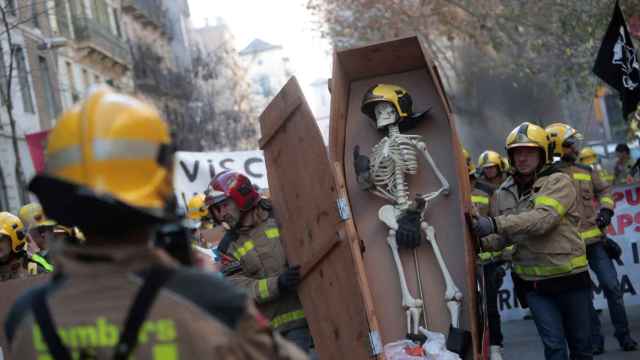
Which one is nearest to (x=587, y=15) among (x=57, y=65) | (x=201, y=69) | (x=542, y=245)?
(x=542, y=245)

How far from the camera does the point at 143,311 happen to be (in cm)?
249

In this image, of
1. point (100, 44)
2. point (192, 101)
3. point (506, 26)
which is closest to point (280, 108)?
point (506, 26)

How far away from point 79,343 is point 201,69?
55.0 metres

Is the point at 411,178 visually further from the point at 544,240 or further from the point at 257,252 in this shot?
the point at 257,252

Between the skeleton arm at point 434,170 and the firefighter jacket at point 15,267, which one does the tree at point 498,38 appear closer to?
the skeleton arm at point 434,170

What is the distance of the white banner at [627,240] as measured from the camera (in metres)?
11.3

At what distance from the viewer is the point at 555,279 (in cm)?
674

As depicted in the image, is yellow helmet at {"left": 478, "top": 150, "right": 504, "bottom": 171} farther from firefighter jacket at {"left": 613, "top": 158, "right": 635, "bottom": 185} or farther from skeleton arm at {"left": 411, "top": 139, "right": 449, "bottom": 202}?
firefighter jacket at {"left": 613, "top": 158, "right": 635, "bottom": 185}

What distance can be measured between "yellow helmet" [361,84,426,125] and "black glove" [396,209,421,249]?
2.52 ft

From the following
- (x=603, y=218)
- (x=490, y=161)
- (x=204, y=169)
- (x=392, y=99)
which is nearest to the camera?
(x=392, y=99)

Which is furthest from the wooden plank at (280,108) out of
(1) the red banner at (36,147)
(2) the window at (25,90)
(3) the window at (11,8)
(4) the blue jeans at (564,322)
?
(2) the window at (25,90)

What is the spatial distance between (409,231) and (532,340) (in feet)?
13.0

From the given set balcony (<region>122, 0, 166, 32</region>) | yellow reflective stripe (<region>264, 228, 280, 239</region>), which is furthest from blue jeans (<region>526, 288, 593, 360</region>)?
balcony (<region>122, 0, 166, 32</region>)

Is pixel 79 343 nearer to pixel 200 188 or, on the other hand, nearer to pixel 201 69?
pixel 200 188
